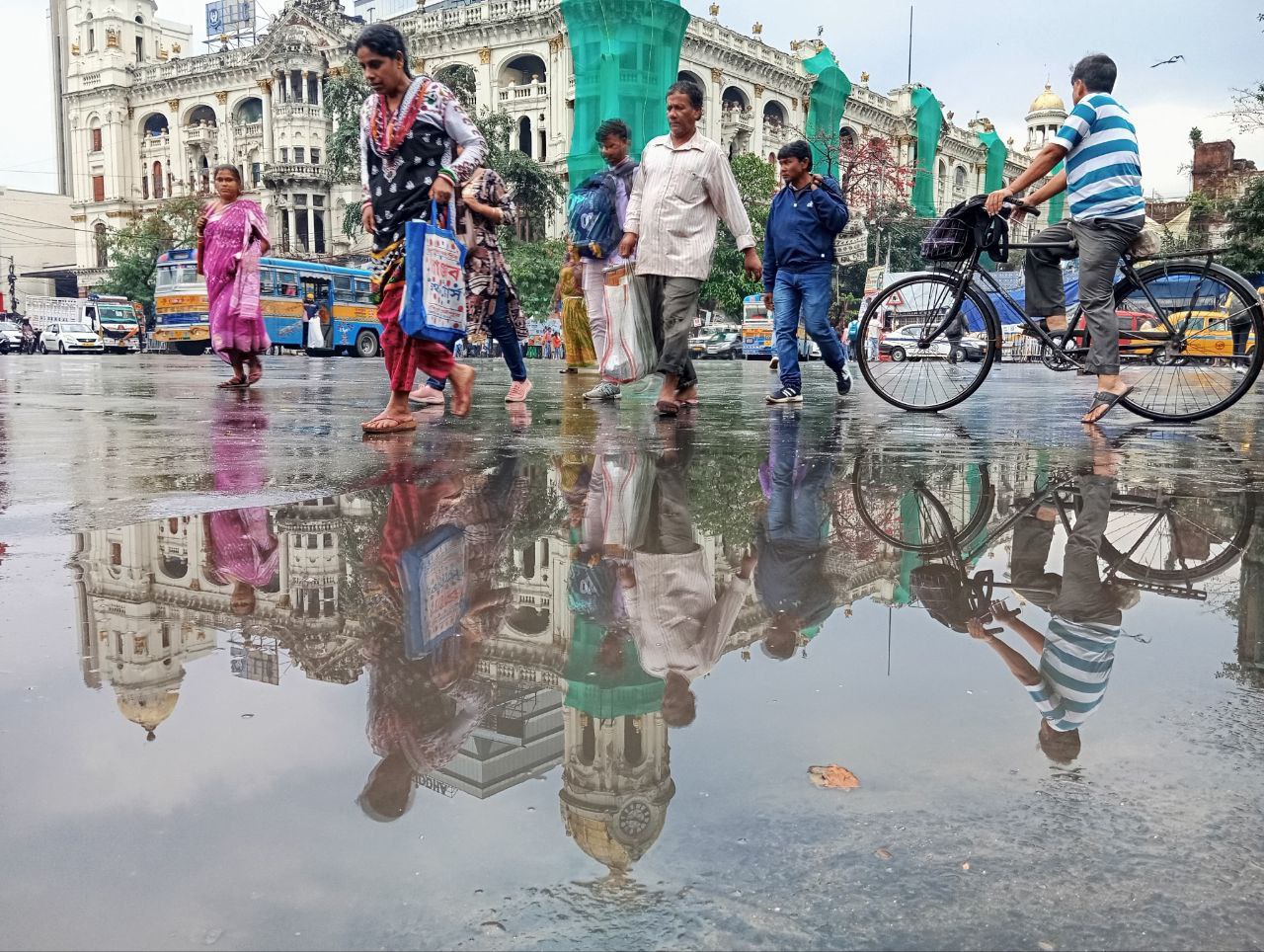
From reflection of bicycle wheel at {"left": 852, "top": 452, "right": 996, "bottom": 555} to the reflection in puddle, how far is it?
17 mm

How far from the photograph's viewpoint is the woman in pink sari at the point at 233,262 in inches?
Result: 351

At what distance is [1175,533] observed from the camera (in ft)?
9.98

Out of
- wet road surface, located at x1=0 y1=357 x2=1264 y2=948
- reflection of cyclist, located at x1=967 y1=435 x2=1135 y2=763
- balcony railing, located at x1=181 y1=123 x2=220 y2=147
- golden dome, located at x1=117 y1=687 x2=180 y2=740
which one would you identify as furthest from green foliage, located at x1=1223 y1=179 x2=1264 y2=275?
balcony railing, located at x1=181 y1=123 x2=220 y2=147

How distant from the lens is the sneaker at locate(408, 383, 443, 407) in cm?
746

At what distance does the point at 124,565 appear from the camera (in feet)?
8.30

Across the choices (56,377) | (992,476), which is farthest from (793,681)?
(56,377)

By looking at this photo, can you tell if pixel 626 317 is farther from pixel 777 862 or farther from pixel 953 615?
pixel 777 862

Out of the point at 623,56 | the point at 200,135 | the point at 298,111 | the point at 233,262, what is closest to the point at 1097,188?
the point at 233,262

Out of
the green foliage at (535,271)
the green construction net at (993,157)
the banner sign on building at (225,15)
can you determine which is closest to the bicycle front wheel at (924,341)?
the green foliage at (535,271)

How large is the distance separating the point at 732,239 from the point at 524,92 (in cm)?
1262

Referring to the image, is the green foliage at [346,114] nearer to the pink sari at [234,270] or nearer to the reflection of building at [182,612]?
the pink sari at [234,270]

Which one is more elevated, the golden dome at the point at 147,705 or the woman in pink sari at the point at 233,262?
the woman in pink sari at the point at 233,262

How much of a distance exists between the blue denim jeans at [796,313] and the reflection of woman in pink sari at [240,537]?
4.07 meters

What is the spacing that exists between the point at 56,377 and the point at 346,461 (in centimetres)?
981
